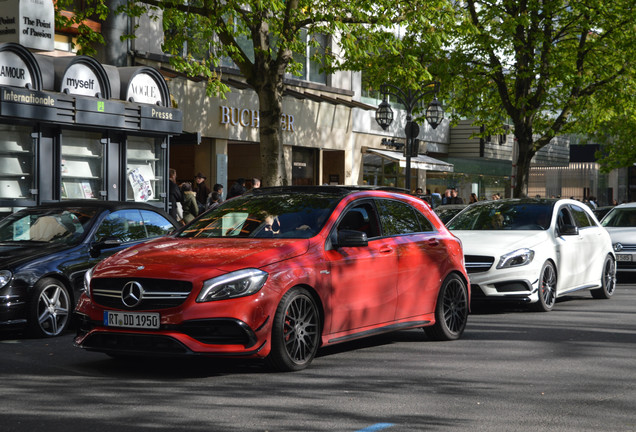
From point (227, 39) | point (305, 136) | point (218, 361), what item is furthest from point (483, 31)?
point (218, 361)

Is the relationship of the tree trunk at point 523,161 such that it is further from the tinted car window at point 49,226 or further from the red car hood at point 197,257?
the red car hood at point 197,257

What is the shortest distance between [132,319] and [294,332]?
125 cm

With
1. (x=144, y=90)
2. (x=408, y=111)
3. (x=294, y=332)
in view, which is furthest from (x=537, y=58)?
(x=294, y=332)

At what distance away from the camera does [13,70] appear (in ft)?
53.5

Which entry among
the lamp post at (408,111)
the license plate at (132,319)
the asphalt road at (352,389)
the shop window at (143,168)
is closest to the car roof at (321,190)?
the asphalt road at (352,389)

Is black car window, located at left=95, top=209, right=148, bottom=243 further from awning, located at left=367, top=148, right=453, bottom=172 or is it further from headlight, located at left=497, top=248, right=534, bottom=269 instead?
awning, located at left=367, top=148, right=453, bottom=172

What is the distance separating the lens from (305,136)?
31.6 metres

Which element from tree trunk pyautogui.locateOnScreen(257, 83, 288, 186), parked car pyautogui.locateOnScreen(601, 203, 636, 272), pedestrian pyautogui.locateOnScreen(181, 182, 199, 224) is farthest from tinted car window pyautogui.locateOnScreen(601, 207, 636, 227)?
pedestrian pyautogui.locateOnScreen(181, 182, 199, 224)

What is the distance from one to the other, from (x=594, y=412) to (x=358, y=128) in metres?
29.8

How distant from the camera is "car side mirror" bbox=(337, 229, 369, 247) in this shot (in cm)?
810

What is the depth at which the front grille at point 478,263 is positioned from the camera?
Result: 1234 cm

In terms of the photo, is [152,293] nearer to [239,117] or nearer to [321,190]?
[321,190]

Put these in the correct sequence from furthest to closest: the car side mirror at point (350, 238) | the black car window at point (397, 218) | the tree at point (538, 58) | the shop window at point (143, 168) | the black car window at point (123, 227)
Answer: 1. the tree at point (538, 58)
2. the shop window at point (143, 168)
3. the black car window at point (123, 227)
4. the black car window at point (397, 218)
5. the car side mirror at point (350, 238)

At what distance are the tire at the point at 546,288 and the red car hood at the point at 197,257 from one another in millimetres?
5599
